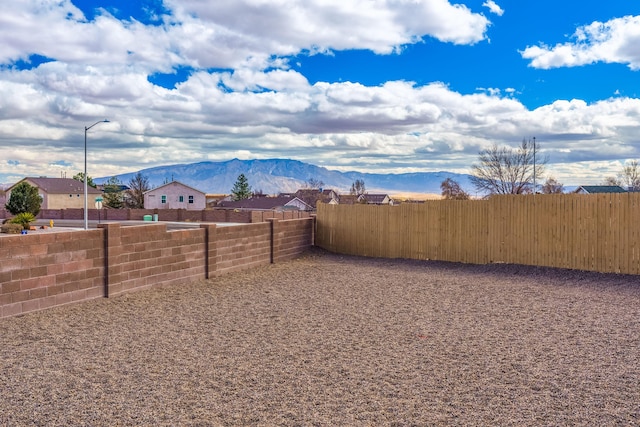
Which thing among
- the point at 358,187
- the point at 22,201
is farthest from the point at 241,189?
the point at 22,201

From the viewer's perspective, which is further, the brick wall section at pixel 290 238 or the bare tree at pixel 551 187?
the bare tree at pixel 551 187

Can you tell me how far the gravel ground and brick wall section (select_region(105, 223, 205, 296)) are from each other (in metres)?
0.52

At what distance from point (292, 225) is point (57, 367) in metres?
13.4

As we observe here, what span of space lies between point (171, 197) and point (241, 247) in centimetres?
7156

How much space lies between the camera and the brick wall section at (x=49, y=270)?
400 inches

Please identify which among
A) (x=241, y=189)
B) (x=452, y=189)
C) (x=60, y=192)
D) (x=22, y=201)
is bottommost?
(x=22, y=201)

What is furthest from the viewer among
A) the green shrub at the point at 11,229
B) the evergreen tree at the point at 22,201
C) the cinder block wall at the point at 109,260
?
the evergreen tree at the point at 22,201

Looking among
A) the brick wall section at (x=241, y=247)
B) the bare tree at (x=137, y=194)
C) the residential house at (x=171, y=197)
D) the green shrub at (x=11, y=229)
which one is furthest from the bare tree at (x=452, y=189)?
the brick wall section at (x=241, y=247)

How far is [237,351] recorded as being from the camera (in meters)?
8.02

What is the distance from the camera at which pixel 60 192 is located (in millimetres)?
94812

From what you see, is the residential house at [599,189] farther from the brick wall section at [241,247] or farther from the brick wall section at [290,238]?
the brick wall section at [241,247]

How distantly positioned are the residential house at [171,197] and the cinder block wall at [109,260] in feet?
231

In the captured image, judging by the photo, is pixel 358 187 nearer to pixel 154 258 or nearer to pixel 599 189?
pixel 599 189

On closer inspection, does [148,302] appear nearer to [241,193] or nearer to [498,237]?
[498,237]
